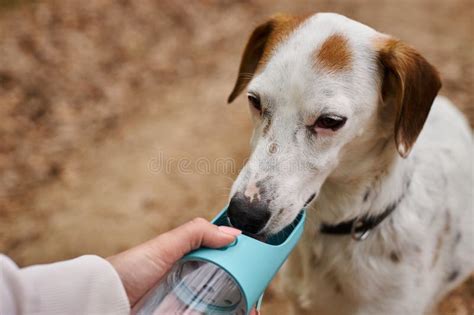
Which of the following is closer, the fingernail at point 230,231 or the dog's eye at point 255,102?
the fingernail at point 230,231

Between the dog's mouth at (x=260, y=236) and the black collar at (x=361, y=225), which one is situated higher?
the dog's mouth at (x=260, y=236)

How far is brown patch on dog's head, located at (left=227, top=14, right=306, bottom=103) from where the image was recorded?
2.13 metres

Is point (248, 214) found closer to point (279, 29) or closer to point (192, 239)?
point (192, 239)

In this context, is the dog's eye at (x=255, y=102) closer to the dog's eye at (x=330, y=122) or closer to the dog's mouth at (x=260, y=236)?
the dog's eye at (x=330, y=122)

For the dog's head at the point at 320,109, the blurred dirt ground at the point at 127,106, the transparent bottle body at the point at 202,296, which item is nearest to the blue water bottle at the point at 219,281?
the transparent bottle body at the point at 202,296

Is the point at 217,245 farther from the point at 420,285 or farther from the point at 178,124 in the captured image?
the point at 178,124

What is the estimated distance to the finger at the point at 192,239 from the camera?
5.62 feet

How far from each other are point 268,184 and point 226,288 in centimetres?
40

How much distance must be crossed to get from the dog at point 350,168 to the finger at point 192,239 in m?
0.14

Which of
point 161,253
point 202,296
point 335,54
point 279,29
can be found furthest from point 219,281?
point 279,29

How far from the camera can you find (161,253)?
1.81m

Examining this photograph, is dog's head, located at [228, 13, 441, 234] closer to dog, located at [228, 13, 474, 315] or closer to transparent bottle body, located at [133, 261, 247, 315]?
dog, located at [228, 13, 474, 315]

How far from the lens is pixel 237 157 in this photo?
440cm

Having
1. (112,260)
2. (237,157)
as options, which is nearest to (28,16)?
(237,157)
